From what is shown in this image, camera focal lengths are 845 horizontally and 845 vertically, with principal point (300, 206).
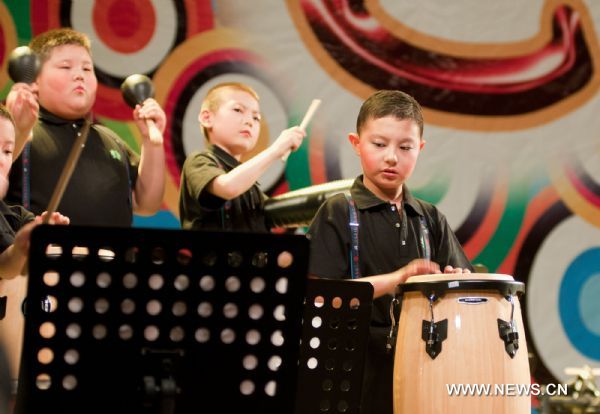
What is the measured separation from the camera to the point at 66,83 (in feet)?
8.94

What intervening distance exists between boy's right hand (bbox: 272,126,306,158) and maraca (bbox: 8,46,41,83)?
0.82 meters

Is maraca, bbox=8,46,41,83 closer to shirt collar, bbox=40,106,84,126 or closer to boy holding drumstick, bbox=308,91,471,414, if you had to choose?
shirt collar, bbox=40,106,84,126

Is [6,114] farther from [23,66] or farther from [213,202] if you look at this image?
[213,202]

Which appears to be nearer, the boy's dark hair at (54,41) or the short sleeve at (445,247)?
the short sleeve at (445,247)

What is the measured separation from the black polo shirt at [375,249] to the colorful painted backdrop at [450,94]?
0.93 meters

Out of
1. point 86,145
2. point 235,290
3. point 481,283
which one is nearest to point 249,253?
point 235,290

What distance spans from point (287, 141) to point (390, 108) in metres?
0.41

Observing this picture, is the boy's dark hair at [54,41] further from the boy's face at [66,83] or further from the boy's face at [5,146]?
the boy's face at [5,146]

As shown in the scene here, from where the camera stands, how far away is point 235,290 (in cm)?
156

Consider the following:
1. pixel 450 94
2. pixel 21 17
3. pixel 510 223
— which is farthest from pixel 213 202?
pixel 510 223

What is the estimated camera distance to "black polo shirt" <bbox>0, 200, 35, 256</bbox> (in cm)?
223

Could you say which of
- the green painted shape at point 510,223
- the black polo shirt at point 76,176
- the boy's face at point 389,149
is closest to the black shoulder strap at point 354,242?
the boy's face at point 389,149

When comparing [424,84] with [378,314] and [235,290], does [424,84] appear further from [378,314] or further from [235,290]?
[235,290]

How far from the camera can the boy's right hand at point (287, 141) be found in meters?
2.81
